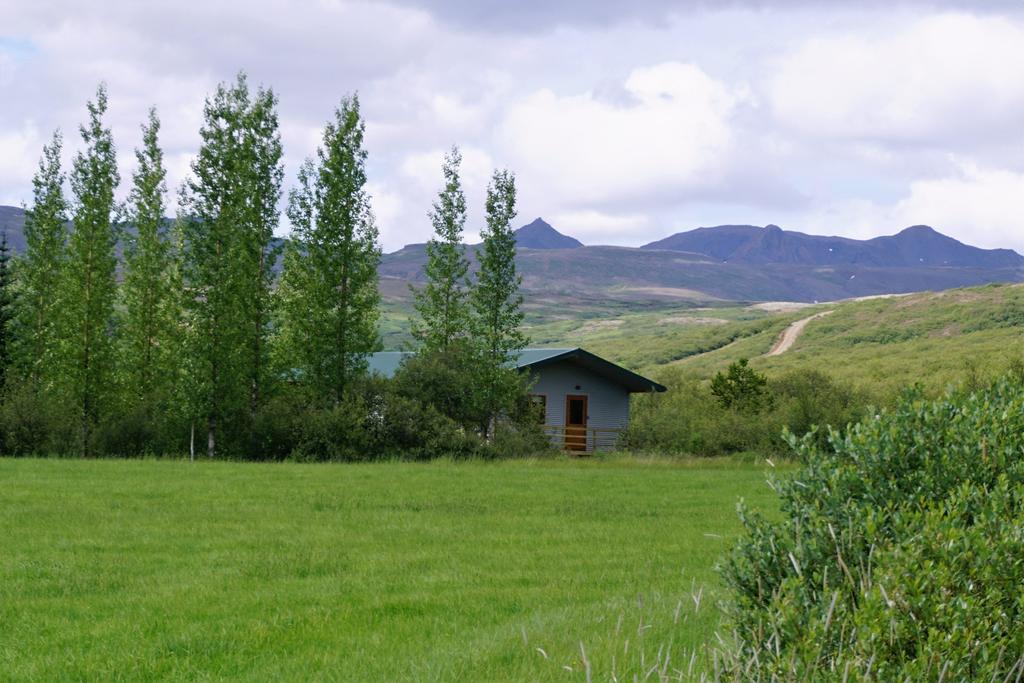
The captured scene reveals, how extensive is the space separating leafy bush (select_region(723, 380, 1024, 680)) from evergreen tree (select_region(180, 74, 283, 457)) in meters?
34.1

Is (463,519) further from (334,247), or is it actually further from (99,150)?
(99,150)

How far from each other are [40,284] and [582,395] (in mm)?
25474

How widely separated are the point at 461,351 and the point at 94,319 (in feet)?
48.8

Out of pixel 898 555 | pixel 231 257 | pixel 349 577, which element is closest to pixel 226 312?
pixel 231 257

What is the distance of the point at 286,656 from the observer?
9219 mm

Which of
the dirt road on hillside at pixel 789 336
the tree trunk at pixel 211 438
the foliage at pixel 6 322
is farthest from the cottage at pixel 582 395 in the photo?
the dirt road on hillside at pixel 789 336

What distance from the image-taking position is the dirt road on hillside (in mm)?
162688

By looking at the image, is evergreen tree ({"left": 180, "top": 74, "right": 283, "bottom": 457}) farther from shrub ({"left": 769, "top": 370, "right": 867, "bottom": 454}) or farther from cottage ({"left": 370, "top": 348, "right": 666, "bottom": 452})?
shrub ({"left": 769, "top": 370, "right": 867, "bottom": 454})

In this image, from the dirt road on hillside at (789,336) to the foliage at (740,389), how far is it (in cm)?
9648

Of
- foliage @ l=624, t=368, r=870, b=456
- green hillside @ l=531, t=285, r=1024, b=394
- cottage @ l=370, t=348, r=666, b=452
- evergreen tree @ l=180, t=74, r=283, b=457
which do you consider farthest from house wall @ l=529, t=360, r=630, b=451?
green hillside @ l=531, t=285, r=1024, b=394

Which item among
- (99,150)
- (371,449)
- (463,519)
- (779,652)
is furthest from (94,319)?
(779,652)

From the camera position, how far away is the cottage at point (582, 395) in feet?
166

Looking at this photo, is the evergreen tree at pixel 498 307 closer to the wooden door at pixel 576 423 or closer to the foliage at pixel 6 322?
the wooden door at pixel 576 423

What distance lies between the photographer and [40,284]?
43625 mm
